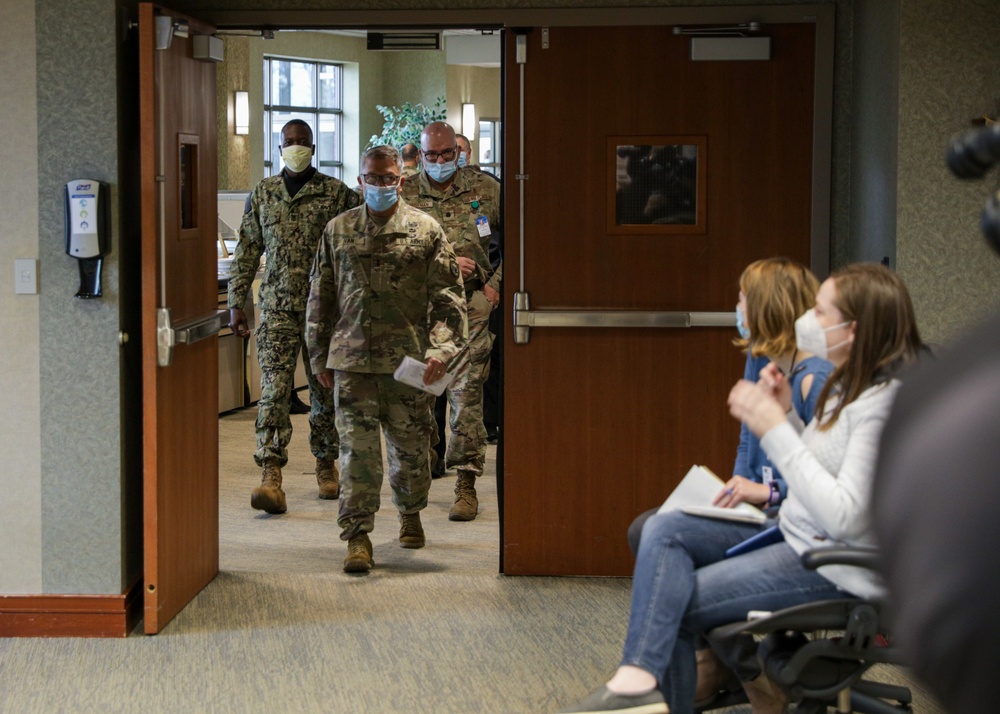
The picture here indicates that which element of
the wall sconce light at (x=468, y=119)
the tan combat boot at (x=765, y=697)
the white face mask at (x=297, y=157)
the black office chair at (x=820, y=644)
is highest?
the wall sconce light at (x=468, y=119)

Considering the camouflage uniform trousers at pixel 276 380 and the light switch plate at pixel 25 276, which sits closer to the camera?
the light switch plate at pixel 25 276

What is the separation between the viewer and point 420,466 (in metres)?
4.36

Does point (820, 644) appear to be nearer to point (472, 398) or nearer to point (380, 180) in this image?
point (380, 180)

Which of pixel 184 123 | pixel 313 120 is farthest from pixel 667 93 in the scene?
pixel 313 120

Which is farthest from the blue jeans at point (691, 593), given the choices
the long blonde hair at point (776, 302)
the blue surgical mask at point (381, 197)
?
the blue surgical mask at point (381, 197)

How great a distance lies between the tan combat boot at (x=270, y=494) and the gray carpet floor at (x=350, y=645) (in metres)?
0.42

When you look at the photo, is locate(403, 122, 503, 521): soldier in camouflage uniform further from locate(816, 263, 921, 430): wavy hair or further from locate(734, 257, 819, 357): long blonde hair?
locate(816, 263, 921, 430): wavy hair

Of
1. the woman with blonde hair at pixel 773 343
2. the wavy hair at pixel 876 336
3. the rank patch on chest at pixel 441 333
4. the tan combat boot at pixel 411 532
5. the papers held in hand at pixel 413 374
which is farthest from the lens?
the tan combat boot at pixel 411 532

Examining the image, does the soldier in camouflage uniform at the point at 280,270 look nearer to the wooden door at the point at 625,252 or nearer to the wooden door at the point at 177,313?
the wooden door at the point at 177,313

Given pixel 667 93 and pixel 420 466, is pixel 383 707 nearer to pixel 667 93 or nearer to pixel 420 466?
→ pixel 420 466

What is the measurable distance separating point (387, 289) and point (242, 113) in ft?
28.0

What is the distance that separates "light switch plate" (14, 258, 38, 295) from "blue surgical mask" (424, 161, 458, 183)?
Result: 2.02 m

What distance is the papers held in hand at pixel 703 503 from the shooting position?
2.57 meters

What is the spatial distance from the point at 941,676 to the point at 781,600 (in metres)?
1.97
